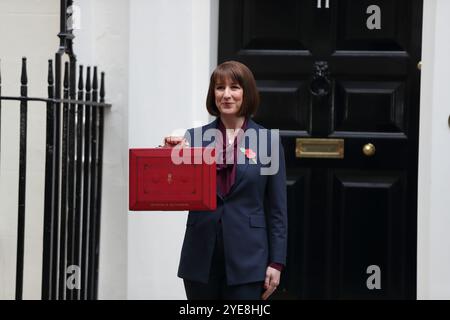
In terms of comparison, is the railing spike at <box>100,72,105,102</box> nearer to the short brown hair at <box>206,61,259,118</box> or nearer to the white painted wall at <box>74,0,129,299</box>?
the white painted wall at <box>74,0,129,299</box>

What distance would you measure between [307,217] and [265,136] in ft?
5.95

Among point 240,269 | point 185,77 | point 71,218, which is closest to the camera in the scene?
point 240,269

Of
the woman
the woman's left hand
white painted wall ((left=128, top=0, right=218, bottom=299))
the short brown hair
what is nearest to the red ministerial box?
the woman

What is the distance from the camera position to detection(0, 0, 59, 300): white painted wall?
20.7 feet

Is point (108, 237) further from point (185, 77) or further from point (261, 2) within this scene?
point (261, 2)

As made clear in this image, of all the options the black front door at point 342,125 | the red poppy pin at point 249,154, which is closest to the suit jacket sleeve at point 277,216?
the red poppy pin at point 249,154

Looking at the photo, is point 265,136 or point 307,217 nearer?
point 265,136

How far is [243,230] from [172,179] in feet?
1.32

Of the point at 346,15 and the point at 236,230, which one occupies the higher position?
the point at 346,15

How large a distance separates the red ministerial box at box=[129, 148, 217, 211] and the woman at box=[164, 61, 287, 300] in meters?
0.12

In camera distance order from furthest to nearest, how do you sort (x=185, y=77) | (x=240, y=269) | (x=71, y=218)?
(x=185, y=77), (x=71, y=218), (x=240, y=269)

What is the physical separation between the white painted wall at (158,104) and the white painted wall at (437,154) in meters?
1.42

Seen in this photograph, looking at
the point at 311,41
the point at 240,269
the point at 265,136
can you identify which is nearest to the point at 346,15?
the point at 311,41

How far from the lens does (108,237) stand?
6.18 m
